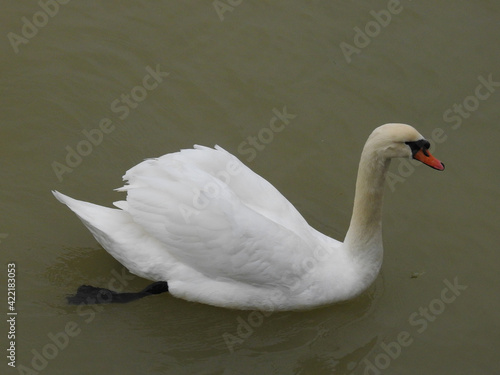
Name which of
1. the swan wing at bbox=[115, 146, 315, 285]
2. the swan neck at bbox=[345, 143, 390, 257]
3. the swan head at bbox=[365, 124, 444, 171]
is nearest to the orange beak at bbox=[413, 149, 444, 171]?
the swan head at bbox=[365, 124, 444, 171]

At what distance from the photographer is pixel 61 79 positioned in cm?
852

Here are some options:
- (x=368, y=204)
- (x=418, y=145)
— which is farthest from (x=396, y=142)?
(x=368, y=204)

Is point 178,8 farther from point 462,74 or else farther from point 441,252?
point 441,252

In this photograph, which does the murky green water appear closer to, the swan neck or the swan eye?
the swan neck

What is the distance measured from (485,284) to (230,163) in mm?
2630

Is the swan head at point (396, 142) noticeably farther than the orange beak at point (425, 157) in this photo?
No

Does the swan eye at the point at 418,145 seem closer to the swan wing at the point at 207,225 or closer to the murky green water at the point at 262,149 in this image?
the swan wing at the point at 207,225

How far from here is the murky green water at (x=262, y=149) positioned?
6.74 metres

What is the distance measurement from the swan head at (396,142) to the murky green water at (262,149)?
5.39 ft

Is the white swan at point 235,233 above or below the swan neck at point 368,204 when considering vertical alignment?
below

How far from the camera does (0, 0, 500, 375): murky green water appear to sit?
6742 millimetres

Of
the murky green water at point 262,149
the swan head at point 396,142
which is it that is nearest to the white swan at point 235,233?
the swan head at point 396,142

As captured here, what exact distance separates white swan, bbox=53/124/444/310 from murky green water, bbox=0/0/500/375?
0.40 metres

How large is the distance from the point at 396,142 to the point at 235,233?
144 centimetres
